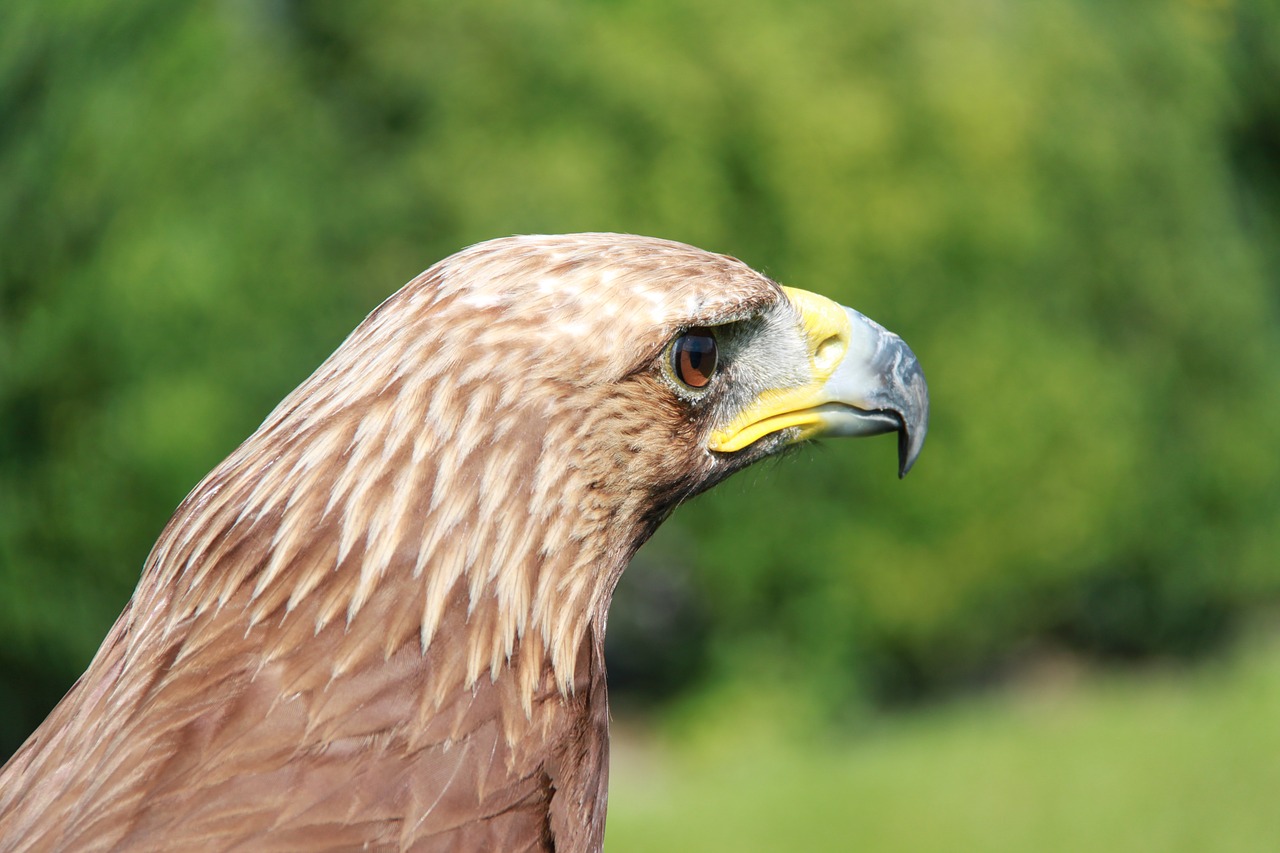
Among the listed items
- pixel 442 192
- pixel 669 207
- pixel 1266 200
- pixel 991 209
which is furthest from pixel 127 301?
pixel 1266 200

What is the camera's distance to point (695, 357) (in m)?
2.01

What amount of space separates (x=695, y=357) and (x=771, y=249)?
578cm

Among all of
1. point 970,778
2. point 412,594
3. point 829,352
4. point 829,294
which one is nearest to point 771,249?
point 829,294

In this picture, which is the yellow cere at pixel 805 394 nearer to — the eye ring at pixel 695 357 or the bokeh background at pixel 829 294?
the eye ring at pixel 695 357

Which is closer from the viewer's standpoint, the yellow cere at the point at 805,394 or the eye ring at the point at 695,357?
the eye ring at the point at 695,357

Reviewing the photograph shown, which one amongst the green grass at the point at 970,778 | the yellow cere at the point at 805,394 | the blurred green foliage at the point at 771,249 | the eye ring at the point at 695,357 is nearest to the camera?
the eye ring at the point at 695,357

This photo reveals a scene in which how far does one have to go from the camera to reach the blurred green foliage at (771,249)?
5258mm

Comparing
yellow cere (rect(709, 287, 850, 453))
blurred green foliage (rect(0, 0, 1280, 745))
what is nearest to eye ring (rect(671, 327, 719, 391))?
yellow cere (rect(709, 287, 850, 453))

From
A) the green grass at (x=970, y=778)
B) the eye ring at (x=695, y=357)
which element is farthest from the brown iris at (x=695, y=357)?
the green grass at (x=970, y=778)

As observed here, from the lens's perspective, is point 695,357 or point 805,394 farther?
point 805,394

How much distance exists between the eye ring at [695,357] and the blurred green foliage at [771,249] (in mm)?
3652

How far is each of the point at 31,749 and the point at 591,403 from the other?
0.82 meters

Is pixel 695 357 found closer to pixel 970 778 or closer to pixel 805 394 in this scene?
pixel 805 394

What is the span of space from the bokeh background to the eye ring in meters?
3.67
